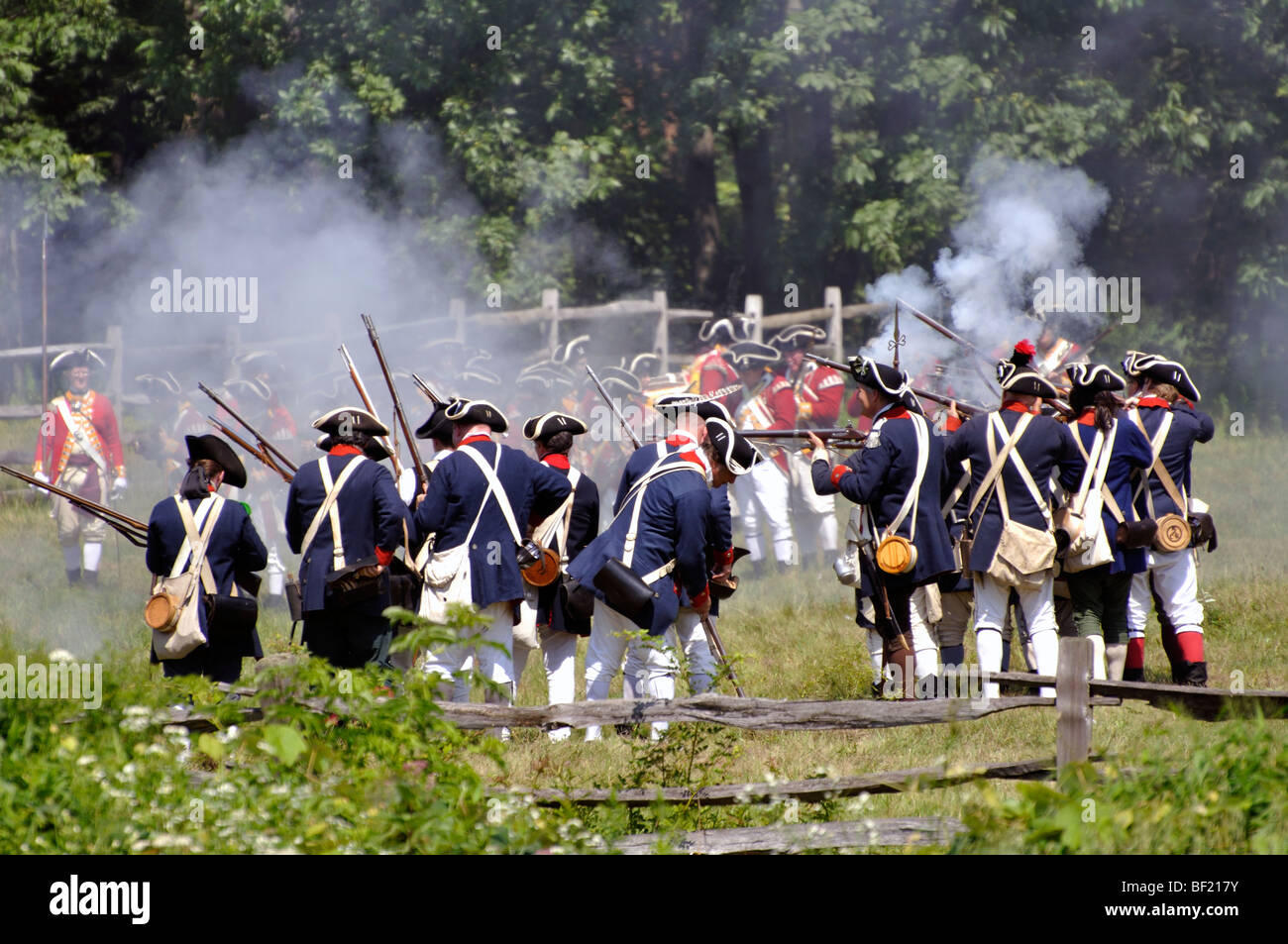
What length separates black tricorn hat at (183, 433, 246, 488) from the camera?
6703 millimetres

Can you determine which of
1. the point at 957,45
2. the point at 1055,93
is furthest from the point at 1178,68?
the point at 957,45

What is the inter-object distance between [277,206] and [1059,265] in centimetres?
946

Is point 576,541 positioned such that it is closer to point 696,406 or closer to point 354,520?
point 696,406

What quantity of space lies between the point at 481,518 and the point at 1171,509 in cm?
354

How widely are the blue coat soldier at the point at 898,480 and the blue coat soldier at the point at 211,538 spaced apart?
275cm

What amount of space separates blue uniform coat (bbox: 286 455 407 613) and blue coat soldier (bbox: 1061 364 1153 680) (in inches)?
131

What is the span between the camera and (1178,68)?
19297 mm

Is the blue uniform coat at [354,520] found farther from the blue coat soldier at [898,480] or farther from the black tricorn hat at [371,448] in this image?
the blue coat soldier at [898,480]

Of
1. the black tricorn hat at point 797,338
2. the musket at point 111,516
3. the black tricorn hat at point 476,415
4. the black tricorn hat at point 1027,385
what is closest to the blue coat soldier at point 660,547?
the black tricorn hat at point 476,415

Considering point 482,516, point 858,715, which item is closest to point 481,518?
point 482,516

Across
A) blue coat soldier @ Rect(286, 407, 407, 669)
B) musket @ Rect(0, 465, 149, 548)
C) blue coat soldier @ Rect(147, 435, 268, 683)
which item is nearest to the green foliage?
blue coat soldier @ Rect(286, 407, 407, 669)

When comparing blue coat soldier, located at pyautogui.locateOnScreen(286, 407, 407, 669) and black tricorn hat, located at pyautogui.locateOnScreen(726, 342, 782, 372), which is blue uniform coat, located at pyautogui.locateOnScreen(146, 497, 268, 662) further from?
black tricorn hat, located at pyautogui.locateOnScreen(726, 342, 782, 372)

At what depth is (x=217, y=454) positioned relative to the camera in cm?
672

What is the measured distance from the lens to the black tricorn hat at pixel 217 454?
22.0ft
